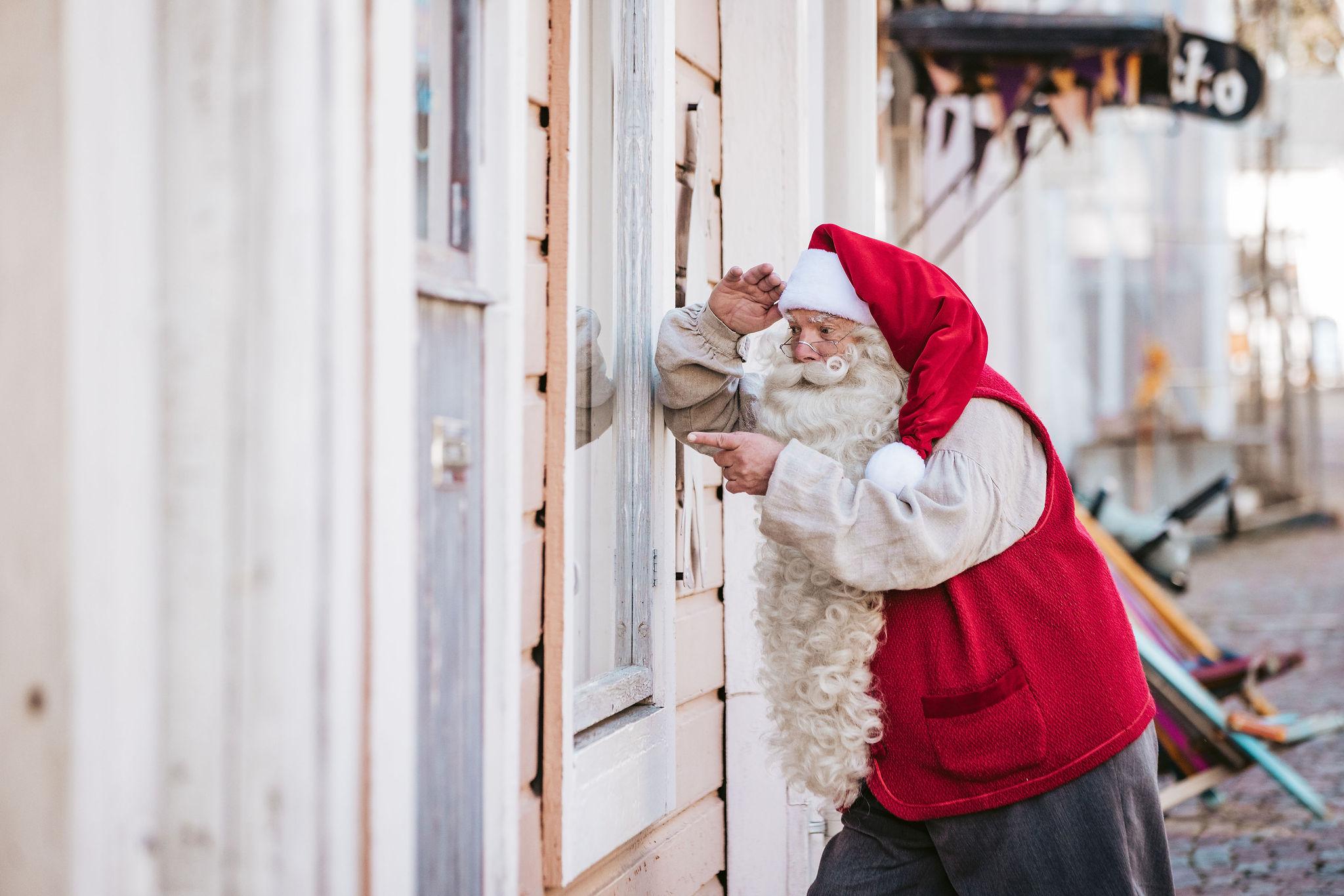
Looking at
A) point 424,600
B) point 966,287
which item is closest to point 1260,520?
point 966,287

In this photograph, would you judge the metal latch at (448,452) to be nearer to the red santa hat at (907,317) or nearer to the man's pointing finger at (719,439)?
the man's pointing finger at (719,439)

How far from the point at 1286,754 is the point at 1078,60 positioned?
11.3 ft

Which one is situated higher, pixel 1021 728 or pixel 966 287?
pixel 966 287

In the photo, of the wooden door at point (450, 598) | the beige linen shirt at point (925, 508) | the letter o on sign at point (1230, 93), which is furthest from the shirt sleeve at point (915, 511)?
the letter o on sign at point (1230, 93)

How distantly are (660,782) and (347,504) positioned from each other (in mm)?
1381

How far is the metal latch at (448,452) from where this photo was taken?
5.39ft

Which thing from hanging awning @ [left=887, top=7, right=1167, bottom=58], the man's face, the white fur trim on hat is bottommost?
the man's face

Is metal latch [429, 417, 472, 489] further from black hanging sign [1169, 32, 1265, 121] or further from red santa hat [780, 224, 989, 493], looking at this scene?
black hanging sign [1169, 32, 1265, 121]

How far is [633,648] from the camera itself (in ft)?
8.68

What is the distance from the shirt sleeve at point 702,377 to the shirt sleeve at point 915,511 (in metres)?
0.40

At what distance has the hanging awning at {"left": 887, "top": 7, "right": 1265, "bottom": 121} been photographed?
598 centimetres

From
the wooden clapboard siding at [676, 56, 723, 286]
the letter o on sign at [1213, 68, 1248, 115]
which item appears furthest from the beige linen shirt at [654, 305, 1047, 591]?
the letter o on sign at [1213, 68, 1248, 115]

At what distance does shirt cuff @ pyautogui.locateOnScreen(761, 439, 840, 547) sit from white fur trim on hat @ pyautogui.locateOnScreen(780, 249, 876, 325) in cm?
30

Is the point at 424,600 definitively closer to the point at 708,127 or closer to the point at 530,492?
the point at 530,492
